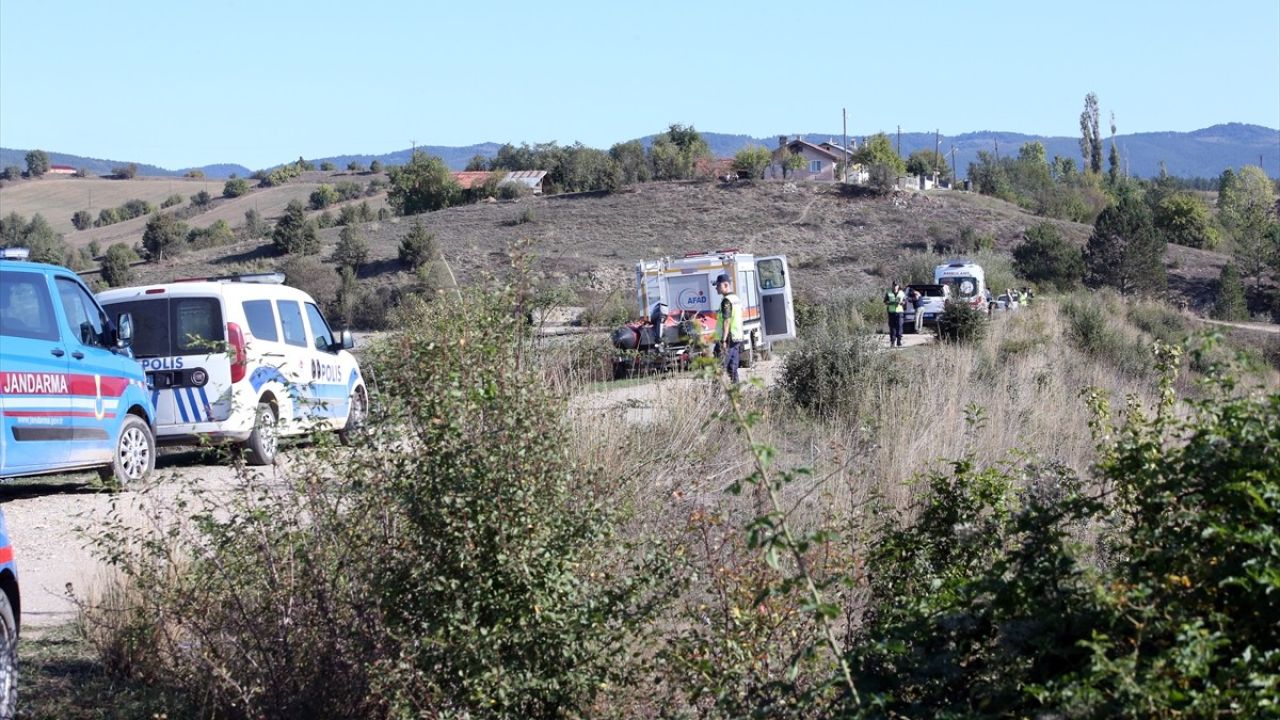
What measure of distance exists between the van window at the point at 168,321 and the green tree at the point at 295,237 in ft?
140

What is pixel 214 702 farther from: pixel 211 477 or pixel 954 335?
pixel 954 335

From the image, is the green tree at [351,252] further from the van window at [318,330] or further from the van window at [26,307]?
the van window at [26,307]

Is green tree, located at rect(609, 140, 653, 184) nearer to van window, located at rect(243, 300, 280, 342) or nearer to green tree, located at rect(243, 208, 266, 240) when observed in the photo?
green tree, located at rect(243, 208, 266, 240)

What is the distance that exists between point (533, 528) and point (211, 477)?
831cm

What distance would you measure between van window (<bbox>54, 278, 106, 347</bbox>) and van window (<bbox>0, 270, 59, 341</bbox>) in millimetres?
181

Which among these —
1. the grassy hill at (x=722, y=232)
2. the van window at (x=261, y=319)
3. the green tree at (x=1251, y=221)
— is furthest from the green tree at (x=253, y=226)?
the van window at (x=261, y=319)

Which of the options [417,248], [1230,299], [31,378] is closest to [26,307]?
[31,378]

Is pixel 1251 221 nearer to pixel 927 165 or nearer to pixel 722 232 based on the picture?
pixel 927 165

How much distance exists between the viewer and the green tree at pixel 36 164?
362 ft

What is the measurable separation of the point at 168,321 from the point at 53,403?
232 cm

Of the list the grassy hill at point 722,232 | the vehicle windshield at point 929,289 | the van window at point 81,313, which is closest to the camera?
the van window at point 81,313

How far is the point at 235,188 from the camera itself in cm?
Result: 10181

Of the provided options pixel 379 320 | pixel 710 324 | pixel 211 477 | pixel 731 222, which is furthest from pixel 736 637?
pixel 731 222

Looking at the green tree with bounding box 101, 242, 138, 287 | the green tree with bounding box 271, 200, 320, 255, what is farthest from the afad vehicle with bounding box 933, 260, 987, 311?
the green tree with bounding box 101, 242, 138, 287
